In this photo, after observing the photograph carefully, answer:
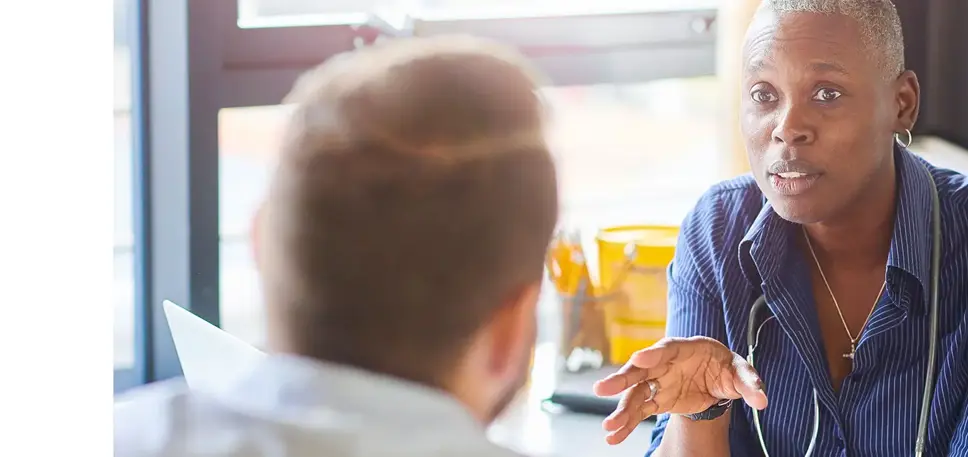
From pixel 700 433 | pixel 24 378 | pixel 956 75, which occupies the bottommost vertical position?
pixel 700 433

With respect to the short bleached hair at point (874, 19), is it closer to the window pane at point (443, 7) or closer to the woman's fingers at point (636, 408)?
the window pane at point (443, 7)

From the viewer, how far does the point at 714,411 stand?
0.86m

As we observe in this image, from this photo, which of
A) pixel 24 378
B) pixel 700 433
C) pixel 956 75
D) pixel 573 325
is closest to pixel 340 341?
pixel 24 378

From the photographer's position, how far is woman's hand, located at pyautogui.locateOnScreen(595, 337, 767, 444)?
0.78 m

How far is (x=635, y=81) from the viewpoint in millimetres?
1053

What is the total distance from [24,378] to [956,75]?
111 cm

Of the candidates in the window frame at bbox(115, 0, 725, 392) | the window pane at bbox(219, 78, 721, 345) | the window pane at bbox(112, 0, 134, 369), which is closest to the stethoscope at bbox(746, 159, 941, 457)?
the window pane at bbox(219, 78, 721, 345)

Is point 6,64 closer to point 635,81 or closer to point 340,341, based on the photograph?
point 340,341

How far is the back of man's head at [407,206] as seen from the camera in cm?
56

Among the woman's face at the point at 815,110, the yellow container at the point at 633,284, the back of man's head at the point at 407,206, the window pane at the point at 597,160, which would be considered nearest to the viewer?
the back of man's head at the point at 407,206

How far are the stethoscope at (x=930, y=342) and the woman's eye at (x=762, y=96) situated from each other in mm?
193

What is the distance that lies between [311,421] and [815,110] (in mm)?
527

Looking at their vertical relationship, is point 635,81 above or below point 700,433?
above

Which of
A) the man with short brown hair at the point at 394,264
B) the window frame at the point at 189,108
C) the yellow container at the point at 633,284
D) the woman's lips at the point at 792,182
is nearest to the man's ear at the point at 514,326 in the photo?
the man with short brown hair at the point at 394,264
